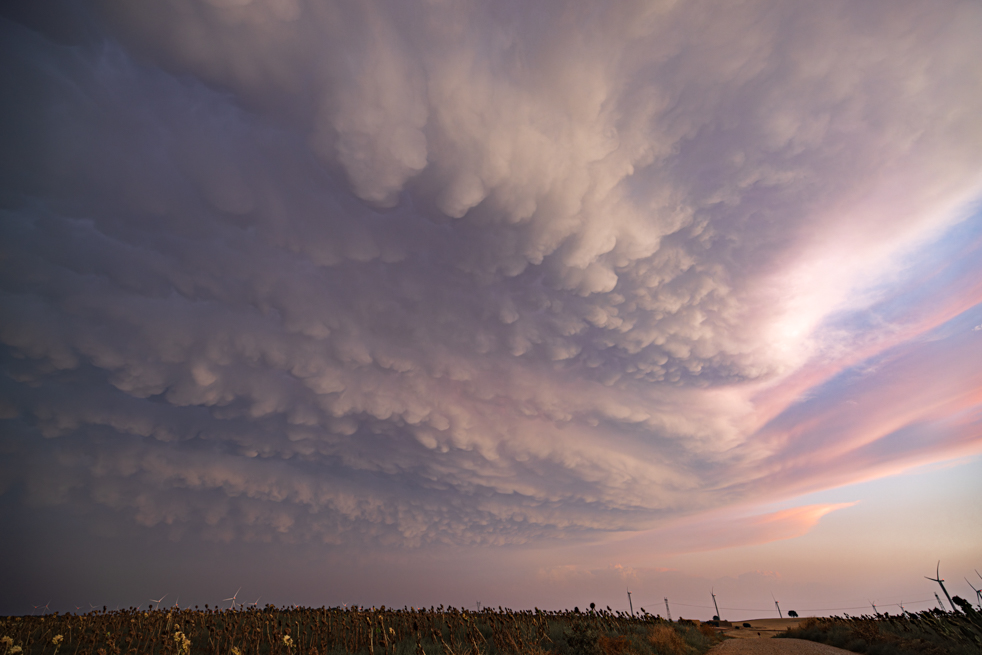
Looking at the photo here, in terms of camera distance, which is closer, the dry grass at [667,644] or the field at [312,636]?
the field at [312,636]

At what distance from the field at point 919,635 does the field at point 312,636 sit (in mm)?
9882

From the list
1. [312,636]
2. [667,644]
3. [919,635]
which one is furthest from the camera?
[919,635]

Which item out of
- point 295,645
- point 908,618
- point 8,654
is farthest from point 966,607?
point 8,654

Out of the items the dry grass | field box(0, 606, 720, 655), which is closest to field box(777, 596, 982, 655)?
field box(0, 606, 720, 655)

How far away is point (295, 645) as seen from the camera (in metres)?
16.3

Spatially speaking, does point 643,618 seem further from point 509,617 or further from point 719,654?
point 509,617

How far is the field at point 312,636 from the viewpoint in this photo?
15.7 metres

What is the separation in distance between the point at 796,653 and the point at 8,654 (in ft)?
109

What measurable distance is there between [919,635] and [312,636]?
116 feet

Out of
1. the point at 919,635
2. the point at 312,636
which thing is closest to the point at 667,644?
the point at 919,635

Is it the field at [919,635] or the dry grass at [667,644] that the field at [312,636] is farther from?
the field at [919,635]

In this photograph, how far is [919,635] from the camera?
24609mm

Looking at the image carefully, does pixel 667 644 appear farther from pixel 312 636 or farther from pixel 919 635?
pixel 312 636

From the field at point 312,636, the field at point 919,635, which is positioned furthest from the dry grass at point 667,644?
the field at point 919,635
